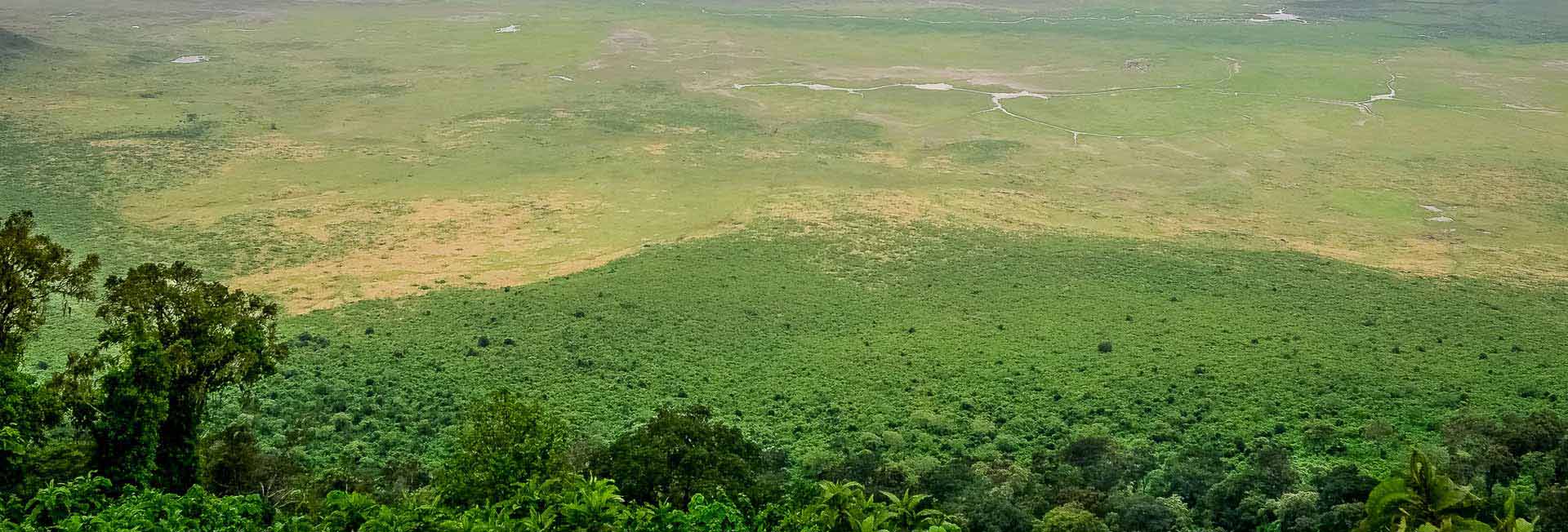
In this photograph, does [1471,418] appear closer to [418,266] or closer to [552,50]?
[418,266]

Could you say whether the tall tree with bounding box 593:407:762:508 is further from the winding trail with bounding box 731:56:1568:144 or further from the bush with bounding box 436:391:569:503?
the winding trail with bounding box 731:56:1568:144

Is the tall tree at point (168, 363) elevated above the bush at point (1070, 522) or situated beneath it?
elevated above

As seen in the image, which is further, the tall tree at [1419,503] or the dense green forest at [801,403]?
the dense green forest at [801,403]

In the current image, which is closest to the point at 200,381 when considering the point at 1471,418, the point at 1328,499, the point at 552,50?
the point at 1328,499

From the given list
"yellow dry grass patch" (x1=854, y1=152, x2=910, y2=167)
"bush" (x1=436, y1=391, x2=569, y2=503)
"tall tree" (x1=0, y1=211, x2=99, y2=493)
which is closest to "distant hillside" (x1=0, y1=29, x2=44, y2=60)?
"yellow dry grass patch" (x1=854, y1=152, x2=910, y2=167)

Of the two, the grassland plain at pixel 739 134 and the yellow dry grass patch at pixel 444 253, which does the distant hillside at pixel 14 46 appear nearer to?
the grassland plain at pixel 739 134

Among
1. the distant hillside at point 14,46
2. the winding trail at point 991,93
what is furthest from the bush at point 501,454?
the distant hillside at point 14,46

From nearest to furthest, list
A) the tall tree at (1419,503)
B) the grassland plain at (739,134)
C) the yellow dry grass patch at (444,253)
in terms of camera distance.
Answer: the tall tree at (1419,503) → the yellow dry grass patch at (444,253) → the grassland plain at (739,134)
